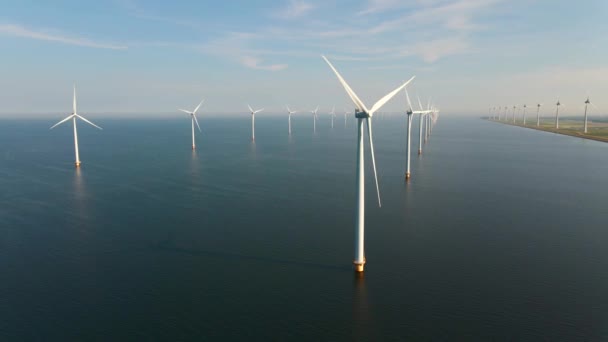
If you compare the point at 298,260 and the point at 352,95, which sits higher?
the point at 352,95

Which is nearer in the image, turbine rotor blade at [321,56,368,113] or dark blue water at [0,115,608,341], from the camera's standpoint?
dark blue water at [0,115,608,341]

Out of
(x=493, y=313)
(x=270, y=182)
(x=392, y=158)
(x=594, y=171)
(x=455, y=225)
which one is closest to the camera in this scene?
(x=493, y=313)

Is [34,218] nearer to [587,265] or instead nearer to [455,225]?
[455,225]

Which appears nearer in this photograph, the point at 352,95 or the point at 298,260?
the point at 352,95

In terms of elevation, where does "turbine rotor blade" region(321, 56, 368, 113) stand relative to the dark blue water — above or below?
above

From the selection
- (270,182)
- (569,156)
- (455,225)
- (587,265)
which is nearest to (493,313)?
(587,265)

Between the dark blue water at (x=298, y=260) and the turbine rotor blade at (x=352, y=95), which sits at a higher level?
the turbine rotor blade at (x=352, y=95)

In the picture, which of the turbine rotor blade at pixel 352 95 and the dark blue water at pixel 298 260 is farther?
the turbine rotor blade at pixel 352 95

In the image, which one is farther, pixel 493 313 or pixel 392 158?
pixel 392 158
